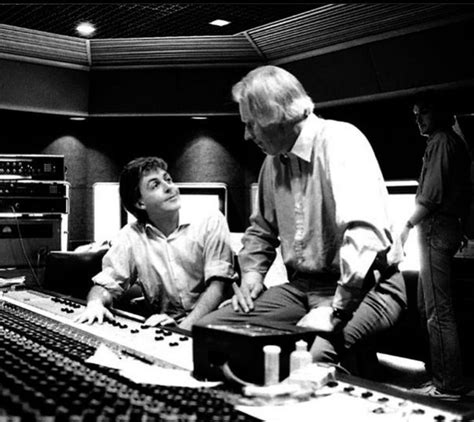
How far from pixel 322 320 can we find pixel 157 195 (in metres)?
1.18

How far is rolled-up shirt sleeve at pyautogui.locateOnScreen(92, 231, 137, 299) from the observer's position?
2678mm

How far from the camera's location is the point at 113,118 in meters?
6.17

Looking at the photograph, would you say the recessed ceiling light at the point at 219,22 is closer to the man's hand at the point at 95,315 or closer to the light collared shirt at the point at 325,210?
the light collared shirt at the point at 325,210

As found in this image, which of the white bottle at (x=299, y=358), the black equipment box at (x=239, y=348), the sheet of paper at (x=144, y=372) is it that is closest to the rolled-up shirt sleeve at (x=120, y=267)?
the sheet of paper at (x=144, y=372)

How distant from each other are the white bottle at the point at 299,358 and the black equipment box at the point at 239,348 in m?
0.02

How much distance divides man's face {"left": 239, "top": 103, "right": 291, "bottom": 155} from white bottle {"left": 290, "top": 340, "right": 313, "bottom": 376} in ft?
2.97

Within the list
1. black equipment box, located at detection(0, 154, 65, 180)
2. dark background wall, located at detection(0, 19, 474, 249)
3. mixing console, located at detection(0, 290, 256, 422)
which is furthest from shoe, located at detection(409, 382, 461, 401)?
black equipment box, located at detection(0, 154, 65, 180)

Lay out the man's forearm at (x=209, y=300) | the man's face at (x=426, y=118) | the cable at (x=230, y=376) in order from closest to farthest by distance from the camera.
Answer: the cable at (x=230, y=376) → the man's forearm at (x=209, y=300) → the man's face at (x=426, y=118)

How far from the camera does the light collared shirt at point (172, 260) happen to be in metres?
2.75

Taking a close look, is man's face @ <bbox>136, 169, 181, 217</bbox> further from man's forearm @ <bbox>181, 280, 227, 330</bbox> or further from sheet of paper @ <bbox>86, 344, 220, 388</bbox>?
sheet of paper @ <bbox>86, 344, 220, 388</bbox>

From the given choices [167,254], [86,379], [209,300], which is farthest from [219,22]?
[86,379]

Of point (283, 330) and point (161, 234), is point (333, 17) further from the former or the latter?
point (283, 330)

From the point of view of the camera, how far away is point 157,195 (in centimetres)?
280

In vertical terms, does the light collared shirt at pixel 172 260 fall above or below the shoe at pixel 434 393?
above
